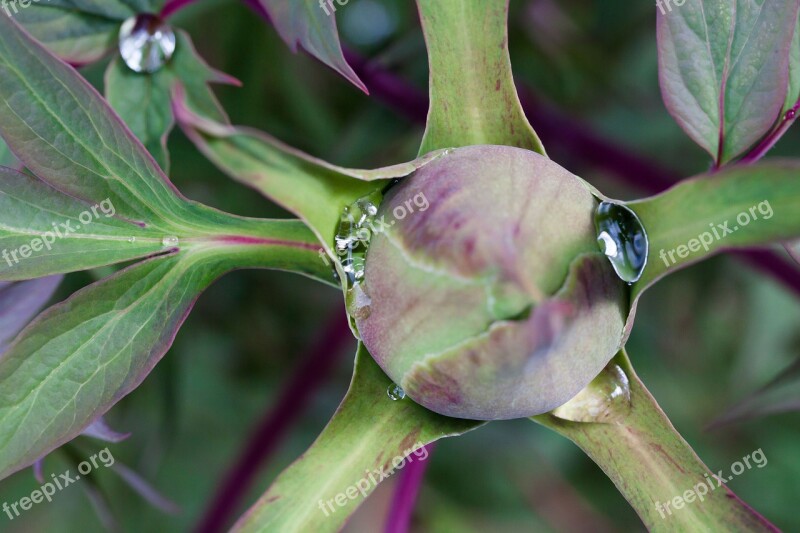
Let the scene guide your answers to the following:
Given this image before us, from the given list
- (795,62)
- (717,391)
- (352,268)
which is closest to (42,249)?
(352,268)

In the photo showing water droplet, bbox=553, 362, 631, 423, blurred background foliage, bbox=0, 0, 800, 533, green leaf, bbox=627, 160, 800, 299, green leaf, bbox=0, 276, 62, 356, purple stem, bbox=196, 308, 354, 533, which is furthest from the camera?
blurred background foliage, bbox=0, 0, 800, 533

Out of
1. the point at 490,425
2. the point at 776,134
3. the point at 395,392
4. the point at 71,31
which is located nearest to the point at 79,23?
the point at 71,31

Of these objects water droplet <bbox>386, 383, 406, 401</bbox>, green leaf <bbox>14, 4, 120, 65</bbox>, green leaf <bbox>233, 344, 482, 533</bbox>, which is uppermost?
green leaf <bbox>14, 4, 120, 65</bbox>

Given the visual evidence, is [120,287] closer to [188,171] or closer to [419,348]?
[419,348]

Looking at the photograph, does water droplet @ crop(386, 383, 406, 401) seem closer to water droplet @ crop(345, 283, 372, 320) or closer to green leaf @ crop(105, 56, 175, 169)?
water droplet @ crop(345, 283, 372, 320)

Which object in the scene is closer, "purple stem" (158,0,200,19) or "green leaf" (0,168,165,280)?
"green leaf" (0,168,165,280)

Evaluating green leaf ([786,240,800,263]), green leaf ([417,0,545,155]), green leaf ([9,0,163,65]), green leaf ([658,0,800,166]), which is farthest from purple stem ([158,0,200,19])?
green leaf ([786,240,800,263])
